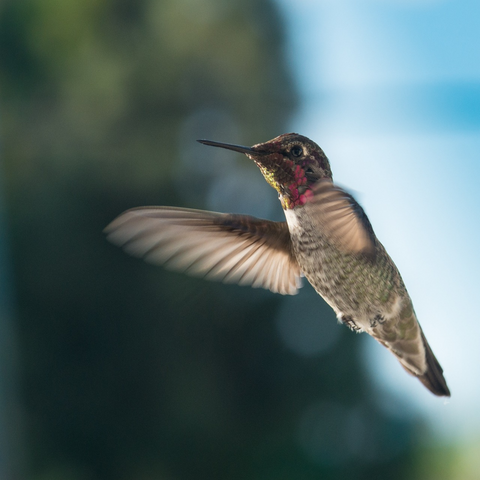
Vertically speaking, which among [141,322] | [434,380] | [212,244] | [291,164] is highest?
[291,164]

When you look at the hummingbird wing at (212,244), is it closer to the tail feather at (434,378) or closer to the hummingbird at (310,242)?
the hummingbird at (310,242)

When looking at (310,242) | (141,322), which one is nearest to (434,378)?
(310,242)

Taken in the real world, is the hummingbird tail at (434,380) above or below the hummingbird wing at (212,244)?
below

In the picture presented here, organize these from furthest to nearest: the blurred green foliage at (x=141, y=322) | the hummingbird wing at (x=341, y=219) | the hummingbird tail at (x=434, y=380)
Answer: the blurred green foliage at (x=141, y=322), the hummingbird tail at (x=434, y=380), the hummingbird wing at (x=341, y=219)

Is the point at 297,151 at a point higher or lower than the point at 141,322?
higher

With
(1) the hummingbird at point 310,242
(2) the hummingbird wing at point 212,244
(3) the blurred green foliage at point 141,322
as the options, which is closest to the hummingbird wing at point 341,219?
(1) the hummingbird at point 310,242

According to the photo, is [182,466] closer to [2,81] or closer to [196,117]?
[196,117]

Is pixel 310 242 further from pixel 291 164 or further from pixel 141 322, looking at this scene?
pixel 141 322
